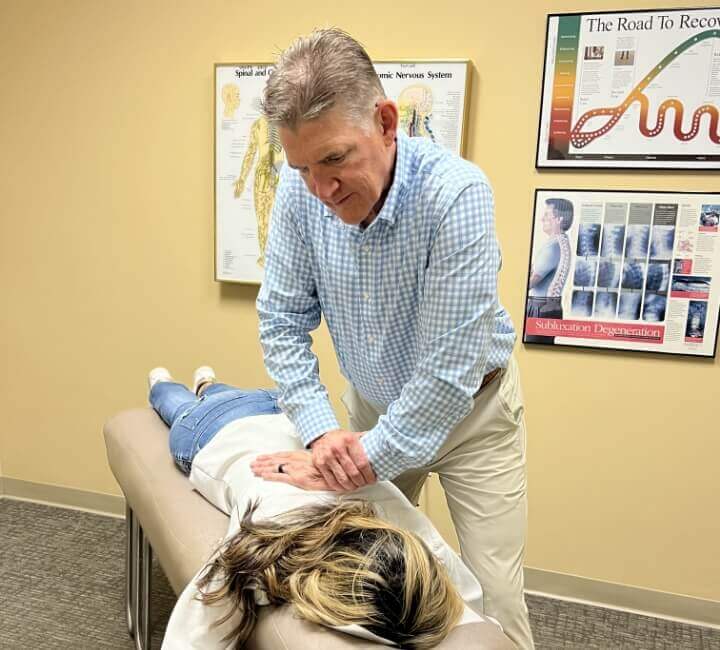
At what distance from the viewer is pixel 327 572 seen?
966 mm

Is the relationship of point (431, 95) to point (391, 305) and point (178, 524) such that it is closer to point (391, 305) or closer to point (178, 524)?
point (391, 305)

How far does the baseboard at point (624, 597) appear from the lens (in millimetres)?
2146

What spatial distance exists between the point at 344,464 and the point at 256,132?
1423 millimetres

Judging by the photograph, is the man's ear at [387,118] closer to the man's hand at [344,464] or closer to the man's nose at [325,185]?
the man's nose at [325,185]

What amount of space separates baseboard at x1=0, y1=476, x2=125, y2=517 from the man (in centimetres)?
160

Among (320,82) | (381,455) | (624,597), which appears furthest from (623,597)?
(320,82)

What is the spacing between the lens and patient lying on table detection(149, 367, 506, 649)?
93 centimetres

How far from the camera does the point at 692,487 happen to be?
2.09 m

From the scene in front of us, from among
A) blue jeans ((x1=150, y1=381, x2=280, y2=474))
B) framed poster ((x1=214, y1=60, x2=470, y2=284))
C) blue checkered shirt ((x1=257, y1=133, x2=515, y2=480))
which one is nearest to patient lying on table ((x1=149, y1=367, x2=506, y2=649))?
blue checkered shirt ((x1=257, y1=133, x2=515, y2=480))

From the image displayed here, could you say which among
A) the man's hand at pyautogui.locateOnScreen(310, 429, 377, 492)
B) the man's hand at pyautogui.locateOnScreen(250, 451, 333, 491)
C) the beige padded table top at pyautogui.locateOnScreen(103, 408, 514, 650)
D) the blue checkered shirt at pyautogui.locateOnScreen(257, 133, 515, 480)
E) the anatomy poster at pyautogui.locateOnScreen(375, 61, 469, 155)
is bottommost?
the beige padded table top at pyautogui.locateOnScreen(103, 408, 514, 650)

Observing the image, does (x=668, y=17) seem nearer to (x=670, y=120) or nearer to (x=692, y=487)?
(x=670, y=120)

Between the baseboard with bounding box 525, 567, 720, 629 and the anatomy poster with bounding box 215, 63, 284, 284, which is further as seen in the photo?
the anatomy poster with bounding box 215, 63, 284, 284

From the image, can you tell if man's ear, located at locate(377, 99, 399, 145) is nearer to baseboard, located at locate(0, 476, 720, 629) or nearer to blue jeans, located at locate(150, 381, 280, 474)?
blue jeans, located at locate(150, 381, 280, 474)

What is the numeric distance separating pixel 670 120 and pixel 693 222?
30 cm
